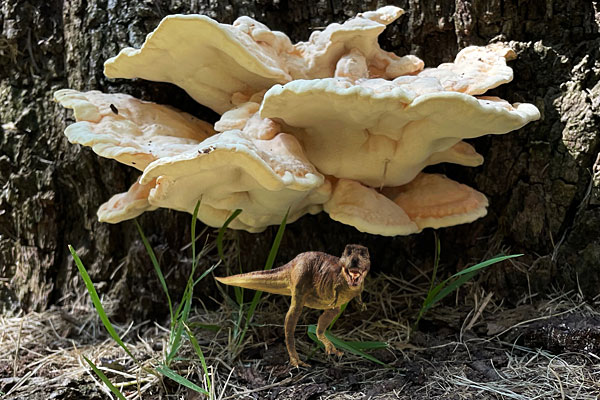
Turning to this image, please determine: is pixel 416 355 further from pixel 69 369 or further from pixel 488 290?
pixel 69 369

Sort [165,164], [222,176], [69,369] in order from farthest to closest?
[69,369]
[222,176]
[165,164]

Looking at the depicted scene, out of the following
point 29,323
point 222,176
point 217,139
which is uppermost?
point 217,139

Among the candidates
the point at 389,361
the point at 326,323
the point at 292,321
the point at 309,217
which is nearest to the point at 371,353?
the point at 389,361

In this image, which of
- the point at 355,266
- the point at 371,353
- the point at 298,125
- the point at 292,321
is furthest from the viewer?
the point at 371,353

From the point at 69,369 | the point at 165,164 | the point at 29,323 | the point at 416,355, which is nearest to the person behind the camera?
the point at 165,164

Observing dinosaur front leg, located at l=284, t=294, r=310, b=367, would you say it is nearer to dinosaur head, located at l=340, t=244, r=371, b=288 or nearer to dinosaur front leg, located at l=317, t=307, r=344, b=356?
dinosaur front leg, located at l=317, t=307, r=344, b=356

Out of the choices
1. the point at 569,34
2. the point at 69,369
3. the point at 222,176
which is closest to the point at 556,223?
the point at 569,34

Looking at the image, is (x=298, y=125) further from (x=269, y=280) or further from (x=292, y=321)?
(x=292, y=321)
